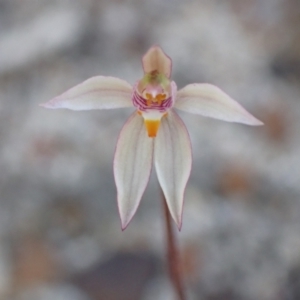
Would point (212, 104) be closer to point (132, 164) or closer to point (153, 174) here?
point (132, 164)

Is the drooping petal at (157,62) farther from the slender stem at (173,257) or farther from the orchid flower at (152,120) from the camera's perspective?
the slender stem at (173,257)

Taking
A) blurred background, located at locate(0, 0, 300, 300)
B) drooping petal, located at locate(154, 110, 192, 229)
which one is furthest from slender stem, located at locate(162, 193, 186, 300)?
blurred background, located at locate(0, 0, 300, 300)

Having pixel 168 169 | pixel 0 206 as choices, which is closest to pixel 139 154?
pixel 168 169

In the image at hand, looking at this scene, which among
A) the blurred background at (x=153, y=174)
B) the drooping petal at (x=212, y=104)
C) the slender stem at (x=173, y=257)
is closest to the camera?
the drooping petal at (x=212, y=104)

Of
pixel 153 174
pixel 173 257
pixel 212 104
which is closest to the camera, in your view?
pixel 212 104

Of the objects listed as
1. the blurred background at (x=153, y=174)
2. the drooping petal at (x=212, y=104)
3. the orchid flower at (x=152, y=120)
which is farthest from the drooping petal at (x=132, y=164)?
the blurred background at (x=153, y=174)

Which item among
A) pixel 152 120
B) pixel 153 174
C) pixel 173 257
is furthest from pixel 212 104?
pixel 153 174

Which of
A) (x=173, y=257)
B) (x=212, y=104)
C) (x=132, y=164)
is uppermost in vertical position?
(x=212, y=104)

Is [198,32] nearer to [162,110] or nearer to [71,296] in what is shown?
[71,296]
